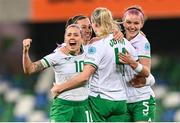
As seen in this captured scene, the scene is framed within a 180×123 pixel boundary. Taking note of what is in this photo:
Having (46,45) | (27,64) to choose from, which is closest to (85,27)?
(27,64)

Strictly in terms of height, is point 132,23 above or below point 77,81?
above

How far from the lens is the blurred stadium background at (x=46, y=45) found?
12219 millimetres

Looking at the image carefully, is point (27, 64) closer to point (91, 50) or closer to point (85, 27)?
point (91, 50)

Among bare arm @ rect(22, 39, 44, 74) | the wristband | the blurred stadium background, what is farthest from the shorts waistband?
the blurred stadium background

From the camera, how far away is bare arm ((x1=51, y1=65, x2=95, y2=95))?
6.24m

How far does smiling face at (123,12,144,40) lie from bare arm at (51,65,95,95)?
2.04 feet

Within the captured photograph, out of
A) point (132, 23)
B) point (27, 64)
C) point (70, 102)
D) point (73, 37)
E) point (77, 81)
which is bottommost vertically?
point (70, 102)

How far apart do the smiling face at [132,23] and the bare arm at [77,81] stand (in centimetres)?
62

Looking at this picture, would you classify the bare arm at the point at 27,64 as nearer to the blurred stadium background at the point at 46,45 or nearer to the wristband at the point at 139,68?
the wristband at the point at 139,68

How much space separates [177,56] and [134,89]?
23.9ft

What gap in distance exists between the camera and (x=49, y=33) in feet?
46.3

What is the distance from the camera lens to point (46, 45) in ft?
46.5

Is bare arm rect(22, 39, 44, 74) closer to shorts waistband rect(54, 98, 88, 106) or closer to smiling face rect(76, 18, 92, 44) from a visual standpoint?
shorts waistband rect(54, 98, 88, 106)

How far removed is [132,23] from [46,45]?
299 inches
